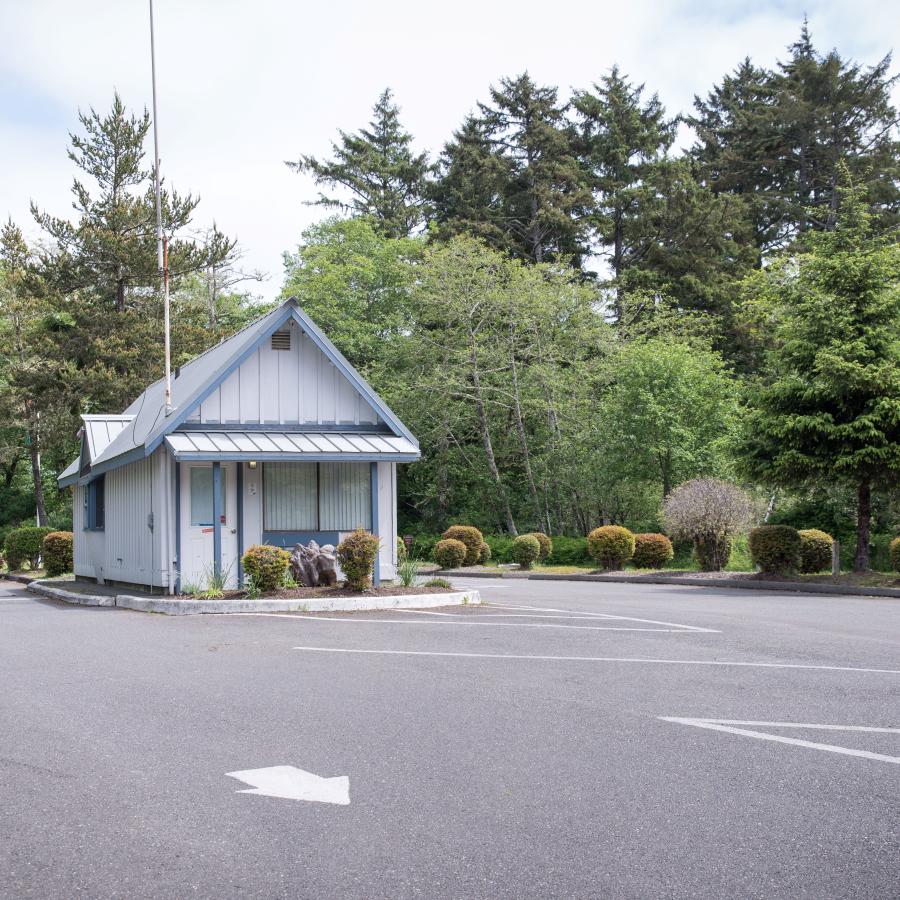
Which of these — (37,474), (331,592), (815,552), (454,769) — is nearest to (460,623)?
(331,592)

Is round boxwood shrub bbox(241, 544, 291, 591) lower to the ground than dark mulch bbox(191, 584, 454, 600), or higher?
higher

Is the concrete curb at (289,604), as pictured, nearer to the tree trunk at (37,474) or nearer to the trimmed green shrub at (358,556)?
the trimmed green shrub at (358,556)

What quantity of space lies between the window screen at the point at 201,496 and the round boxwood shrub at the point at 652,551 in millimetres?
13114

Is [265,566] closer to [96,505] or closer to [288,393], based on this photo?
[288,393]

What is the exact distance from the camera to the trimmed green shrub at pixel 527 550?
29359mm

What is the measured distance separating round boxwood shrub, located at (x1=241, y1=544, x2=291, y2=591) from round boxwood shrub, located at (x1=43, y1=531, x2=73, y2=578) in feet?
44.5

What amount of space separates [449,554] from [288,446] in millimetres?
13137

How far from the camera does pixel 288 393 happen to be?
63.4ft

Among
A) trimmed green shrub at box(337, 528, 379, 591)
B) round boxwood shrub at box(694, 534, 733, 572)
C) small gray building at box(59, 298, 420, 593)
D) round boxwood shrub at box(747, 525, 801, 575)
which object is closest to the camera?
trimmed green shrub at box(337, 528, 379, 591)

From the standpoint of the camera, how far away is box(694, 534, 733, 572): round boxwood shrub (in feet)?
81.0

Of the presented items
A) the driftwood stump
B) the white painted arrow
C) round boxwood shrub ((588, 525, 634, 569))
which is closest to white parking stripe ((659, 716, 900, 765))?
the white painted arrow

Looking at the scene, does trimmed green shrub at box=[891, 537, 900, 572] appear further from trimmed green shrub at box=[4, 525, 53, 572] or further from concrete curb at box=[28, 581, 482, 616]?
trimmed green shrub at box=[4, 525, 53, 572]

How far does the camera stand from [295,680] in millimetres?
9172

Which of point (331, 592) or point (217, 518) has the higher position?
point (217, 518)
